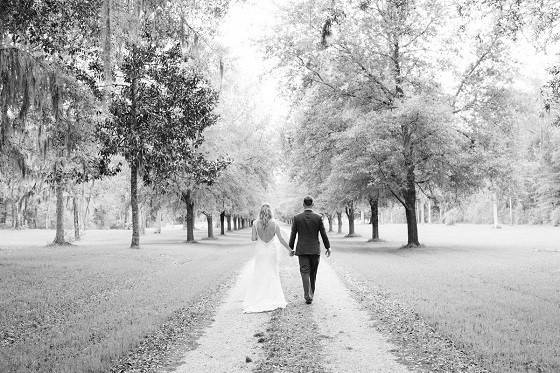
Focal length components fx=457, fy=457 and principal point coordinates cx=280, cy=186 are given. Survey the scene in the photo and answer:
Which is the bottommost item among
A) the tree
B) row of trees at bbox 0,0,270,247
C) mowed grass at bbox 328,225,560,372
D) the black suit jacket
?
mowed grass at bbox 328,225,560,372

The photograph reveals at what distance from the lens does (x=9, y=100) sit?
1003cm

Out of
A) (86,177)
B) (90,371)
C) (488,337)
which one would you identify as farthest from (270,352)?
(86,177)

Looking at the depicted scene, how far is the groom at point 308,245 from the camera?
368 inches

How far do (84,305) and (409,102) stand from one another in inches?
676

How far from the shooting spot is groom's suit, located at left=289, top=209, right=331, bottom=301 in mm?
9344

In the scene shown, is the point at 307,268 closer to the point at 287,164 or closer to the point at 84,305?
the point at 84,305

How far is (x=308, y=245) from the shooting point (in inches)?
370

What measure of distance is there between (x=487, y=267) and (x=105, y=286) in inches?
484

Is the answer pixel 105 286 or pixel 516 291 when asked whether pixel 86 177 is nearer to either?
pixel 105 286

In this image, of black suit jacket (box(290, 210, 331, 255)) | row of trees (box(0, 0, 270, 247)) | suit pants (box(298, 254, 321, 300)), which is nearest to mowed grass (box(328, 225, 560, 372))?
suit pants (box(298, 254, 321, 300))

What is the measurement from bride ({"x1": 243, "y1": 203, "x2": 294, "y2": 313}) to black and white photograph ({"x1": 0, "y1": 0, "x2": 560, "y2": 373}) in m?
0.03

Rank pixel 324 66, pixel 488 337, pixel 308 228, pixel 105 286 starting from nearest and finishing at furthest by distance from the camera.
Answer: pixel 488 337, pixel 308 228, pixel 105 286, pixel 324 66

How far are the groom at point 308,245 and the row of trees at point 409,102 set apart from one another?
12.9 metres

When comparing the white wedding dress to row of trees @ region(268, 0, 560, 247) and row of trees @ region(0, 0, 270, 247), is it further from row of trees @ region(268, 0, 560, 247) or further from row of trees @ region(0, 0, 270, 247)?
row of trees @ region(268, 0, 560, 247)
